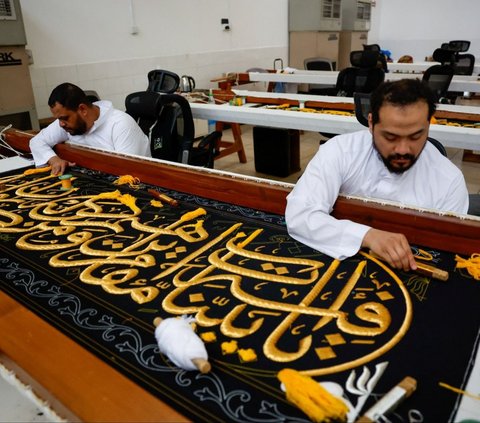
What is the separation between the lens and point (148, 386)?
2.78ft

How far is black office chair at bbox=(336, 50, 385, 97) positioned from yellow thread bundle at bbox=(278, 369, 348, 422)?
460 cm

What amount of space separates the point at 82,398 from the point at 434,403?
63 centimetres

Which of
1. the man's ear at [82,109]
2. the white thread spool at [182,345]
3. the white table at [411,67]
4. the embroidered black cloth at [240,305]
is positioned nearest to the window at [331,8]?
the white table at [411,67]

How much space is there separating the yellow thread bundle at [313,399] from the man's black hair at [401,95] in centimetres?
96

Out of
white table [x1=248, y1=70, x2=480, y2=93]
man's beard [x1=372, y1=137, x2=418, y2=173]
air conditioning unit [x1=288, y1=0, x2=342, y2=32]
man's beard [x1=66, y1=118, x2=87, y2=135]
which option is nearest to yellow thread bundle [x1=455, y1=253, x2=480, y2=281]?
man's beard [x1=372, y1=137, x2=418, y2=173]

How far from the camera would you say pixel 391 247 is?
1.21 meters

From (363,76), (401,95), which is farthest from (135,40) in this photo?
(401,95)

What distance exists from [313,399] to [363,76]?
4.70 meters

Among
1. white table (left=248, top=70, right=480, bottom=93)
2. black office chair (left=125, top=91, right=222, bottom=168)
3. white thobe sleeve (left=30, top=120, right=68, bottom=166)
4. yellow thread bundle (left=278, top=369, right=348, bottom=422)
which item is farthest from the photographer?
white table (left=248, top=70, right=480, bottom=93)

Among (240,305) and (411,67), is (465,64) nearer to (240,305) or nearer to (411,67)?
(411,67)

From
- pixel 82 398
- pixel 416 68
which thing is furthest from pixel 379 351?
pixel 416 68

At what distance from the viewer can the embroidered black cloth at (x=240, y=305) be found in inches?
32.7

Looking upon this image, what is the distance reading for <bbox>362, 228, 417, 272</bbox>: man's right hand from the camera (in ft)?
3.87

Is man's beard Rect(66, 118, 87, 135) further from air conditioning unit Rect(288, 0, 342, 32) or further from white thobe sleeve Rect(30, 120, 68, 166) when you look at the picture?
air conditioning unit Rect(288, 0, 342, 32)
